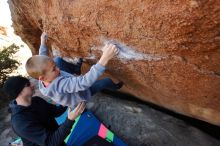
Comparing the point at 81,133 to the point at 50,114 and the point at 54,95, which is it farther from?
the point at 54,95

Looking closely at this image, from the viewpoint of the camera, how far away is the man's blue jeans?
4422 millimetres

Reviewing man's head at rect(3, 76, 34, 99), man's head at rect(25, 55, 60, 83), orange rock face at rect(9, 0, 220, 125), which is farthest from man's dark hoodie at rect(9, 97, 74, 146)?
orange rock face at rect(9, 0, 220, 125)

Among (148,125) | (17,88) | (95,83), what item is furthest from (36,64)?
(148,125)

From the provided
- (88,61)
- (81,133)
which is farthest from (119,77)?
(81,133)

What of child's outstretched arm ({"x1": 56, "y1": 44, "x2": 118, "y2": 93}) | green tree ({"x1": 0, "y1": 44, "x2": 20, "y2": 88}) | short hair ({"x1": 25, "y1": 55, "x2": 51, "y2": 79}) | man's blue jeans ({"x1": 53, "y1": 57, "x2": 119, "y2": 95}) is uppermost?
short hair ({"x1": 25, "y1": 55, "x2": 51, "y2": 79})

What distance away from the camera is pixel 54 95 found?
3787 millimetres

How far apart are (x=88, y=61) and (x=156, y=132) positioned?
1.55 m

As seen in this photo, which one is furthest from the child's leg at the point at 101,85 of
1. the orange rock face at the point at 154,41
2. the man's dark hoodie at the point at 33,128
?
the man's dark hoodie at the point at 33,128

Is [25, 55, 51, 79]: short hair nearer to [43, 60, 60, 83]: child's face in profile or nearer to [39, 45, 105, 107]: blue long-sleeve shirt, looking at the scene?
[43, 60, 60, 83]: child's face in profile

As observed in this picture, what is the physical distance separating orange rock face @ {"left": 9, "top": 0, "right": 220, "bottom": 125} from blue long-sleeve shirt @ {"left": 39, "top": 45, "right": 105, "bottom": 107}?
1.47 ft

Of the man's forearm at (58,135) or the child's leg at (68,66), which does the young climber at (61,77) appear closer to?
the man's forearm at (58,135)

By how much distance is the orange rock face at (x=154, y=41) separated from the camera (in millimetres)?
2752

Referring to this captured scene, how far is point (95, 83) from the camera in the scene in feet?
14.5

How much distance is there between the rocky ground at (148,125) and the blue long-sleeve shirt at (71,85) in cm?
138
